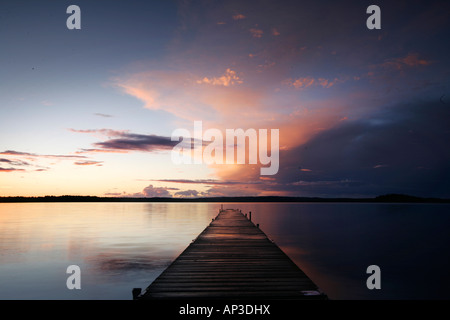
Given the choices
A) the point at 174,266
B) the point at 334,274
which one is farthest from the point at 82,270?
the point at 334,274

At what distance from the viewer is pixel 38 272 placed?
688 inches

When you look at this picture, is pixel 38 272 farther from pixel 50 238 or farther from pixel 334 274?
pixel 334 274

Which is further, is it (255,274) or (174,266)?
(174,266)

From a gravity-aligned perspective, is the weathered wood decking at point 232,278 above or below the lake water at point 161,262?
above

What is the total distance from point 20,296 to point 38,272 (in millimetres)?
4025

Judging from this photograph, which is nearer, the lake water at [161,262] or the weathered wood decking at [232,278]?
the weathered wood decking at [232,278]

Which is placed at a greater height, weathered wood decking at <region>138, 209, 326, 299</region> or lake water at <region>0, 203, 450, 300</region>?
weathered wood decking at <region>138, 209, 326, 299</region>

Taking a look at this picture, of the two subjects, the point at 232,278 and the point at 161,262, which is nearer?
the point at 232,278

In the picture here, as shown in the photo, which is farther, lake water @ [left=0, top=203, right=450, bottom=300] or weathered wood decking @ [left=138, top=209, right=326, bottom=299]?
lake water @ [left=0, top=203, right=450, bottom=300]

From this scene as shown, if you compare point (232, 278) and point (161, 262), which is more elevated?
point (232, 278)
